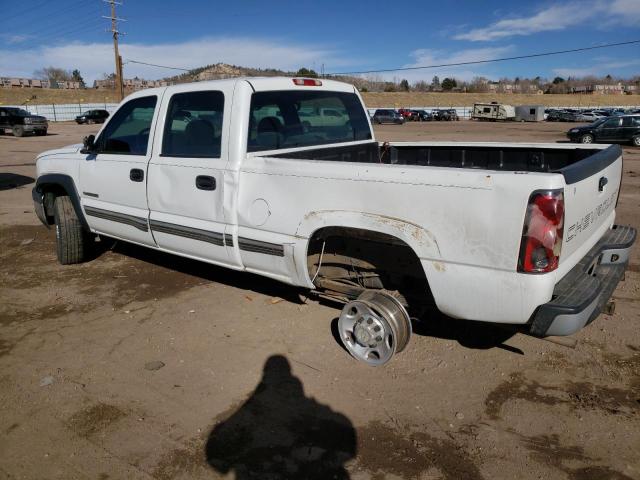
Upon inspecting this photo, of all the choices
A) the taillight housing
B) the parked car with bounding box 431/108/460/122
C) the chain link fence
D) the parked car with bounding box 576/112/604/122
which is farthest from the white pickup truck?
the parked car with bounding box 431/108/460/122

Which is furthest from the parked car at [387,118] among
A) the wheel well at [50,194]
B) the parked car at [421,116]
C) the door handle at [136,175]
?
the door handle at [136,175]

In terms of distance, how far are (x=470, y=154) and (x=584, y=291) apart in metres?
2.16

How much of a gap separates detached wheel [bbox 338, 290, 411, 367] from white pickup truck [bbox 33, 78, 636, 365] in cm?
1

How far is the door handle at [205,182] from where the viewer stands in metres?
4.04

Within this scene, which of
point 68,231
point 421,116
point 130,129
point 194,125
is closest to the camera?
point 194,125

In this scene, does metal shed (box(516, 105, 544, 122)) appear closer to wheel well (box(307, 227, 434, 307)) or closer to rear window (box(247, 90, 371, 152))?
rear window (box(247, 90, 371, 152))

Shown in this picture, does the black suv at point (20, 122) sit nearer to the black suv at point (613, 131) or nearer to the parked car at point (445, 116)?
→ the black suv at point (613, 131)

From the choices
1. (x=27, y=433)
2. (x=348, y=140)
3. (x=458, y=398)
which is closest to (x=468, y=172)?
(x=458, y=398)

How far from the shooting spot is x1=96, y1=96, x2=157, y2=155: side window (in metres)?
4.73

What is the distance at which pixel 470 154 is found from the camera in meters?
4.85

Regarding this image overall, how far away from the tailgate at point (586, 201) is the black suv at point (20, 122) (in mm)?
33383

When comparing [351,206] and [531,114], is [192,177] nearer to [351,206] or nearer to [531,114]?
[351,206]

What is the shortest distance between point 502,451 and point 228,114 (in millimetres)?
2996

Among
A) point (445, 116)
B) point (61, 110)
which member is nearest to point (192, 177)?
point (61, 110)
